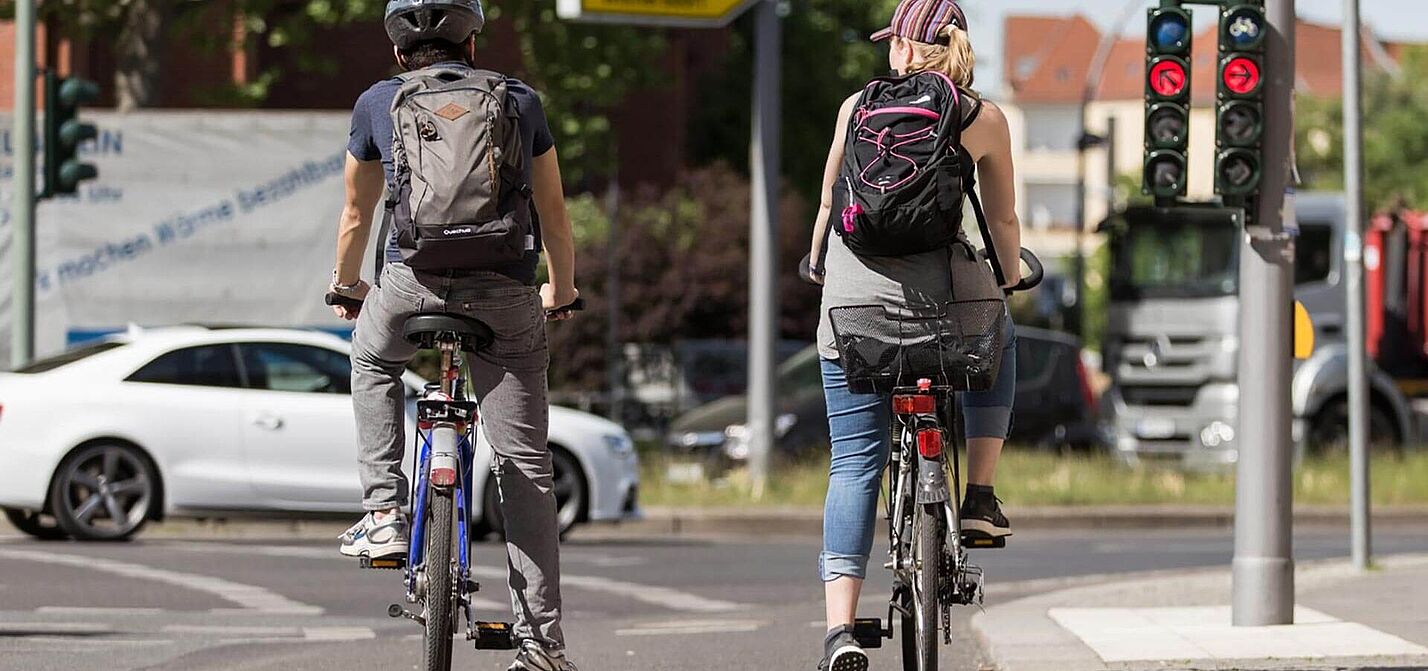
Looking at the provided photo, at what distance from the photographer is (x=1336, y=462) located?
21906 mm

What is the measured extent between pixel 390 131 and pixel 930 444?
1539 millimetres

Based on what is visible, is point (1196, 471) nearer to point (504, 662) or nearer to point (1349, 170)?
point (1349, 170)

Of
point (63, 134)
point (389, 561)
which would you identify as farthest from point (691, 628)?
point (63, 134)

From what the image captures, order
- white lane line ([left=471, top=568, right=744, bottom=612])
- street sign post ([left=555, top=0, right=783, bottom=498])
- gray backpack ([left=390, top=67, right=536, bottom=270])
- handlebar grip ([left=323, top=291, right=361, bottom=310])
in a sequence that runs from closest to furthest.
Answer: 1. gray backpack ([left=390, top=67, right=536, bottom=270])
2. handlebar grip ([left=323, top=291, right=361, bottom=310])
3. white lane line ([left=471, top=568, right=744, bottom=612])
4. street sign post ([left=555, top=0, right=783, bottom=498])

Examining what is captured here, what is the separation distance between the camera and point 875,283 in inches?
239

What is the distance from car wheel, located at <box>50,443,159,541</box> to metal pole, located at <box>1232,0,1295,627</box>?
7720 mm

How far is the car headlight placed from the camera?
15570mm

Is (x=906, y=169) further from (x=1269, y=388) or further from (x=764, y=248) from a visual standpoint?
(x=764, y=248)

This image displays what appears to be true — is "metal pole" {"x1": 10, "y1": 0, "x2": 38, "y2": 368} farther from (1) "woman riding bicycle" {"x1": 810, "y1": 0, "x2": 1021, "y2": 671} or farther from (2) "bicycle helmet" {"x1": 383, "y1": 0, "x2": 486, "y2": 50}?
(1) "woman riding bicycle" {"x1": 810, "y1": 0, "x2": 1021, "y2": 671}

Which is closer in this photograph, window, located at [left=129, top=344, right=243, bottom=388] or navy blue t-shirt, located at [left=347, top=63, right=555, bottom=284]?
navy blue t-shirt, located at [left=347, top=63, right=555, bottom=284]

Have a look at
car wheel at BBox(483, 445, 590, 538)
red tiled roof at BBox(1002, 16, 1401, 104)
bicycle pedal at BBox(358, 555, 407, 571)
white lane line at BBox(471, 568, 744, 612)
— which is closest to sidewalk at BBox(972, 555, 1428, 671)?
white lane line at BBox(471, 568, 744, 612)

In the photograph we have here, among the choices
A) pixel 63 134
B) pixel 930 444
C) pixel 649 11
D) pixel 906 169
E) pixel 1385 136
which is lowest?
pixel 930 444

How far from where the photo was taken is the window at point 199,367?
48.0ft

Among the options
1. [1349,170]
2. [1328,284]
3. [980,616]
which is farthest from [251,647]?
[1328,284]
